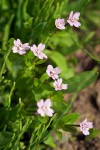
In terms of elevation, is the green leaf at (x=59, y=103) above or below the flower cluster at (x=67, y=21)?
below

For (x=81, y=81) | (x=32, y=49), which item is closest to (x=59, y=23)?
(x=32, y=49)

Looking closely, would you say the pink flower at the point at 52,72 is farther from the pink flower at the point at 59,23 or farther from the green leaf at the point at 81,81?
the green leaf at the point at 81,81

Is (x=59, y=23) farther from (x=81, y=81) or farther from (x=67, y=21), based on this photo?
(x=81, y=81)

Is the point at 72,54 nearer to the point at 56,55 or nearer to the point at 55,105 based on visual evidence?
the point at 56,55

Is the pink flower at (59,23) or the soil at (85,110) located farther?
the soil at (85,110)

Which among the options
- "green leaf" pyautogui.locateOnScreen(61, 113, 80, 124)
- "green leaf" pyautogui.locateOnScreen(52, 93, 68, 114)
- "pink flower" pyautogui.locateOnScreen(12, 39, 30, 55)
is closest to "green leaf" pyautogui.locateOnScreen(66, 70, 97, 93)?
"green leaf" pyautogui.locateOnScreen(52, 93, 68, 114)

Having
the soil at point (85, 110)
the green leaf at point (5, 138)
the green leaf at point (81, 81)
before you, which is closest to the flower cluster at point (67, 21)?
the green leaf at point (81, 81)

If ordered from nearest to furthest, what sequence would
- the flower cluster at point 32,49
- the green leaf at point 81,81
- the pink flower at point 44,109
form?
the pink flower at point 44,109 → the flower cluster at point 32,49 → the green leaf at point 81,81

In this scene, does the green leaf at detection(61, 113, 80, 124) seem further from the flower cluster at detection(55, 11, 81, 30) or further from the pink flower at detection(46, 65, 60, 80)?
the flower cluster at detection(55, 11, 81, 30)

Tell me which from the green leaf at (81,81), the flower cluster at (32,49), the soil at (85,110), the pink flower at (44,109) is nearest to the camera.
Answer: the pink flower at (44,109)

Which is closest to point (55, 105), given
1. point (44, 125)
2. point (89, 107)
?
point (44, 125)
